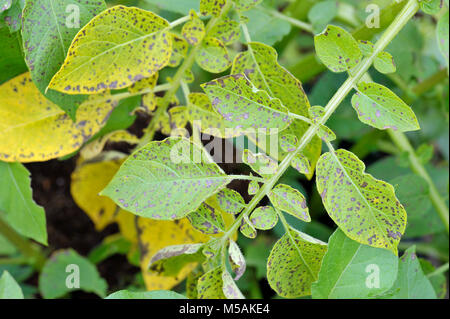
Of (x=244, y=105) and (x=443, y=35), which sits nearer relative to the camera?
(x=244, y=105)

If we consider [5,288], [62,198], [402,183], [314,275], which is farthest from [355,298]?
[62,198]

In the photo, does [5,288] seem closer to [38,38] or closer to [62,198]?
[38,38]

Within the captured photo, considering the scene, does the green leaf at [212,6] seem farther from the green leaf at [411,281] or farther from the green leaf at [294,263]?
the green leaf at [411,281]

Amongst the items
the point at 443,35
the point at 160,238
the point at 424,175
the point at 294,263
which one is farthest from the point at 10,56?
the point at 424,175

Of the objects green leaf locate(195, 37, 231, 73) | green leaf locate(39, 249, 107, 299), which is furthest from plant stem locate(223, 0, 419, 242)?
green leaf locate(39, 249, 107, 299)

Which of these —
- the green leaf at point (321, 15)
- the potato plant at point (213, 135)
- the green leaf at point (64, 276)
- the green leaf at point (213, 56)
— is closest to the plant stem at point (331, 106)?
the potato plant at point (213, 135)

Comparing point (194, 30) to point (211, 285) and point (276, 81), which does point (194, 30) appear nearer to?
point (276, 81)
